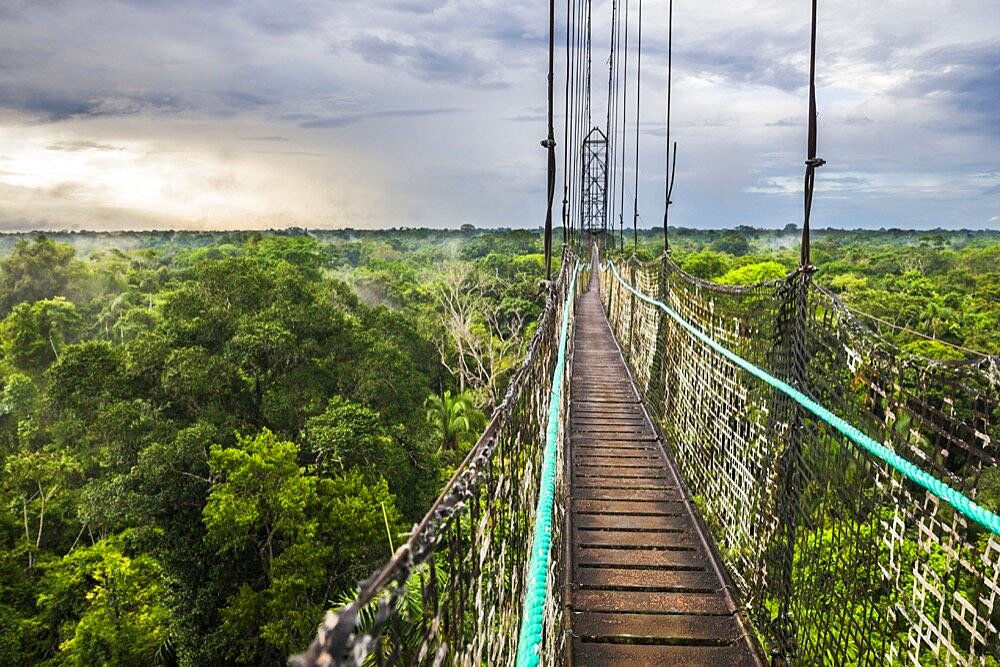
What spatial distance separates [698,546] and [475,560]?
185cm

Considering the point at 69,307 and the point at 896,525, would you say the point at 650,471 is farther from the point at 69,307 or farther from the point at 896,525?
the point at 69,307

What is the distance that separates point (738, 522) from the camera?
2.69m

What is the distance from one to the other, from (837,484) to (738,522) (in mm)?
865

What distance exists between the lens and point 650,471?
12.1ft

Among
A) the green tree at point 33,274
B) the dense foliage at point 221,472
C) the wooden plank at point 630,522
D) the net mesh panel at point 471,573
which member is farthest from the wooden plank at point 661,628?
the green tree at point 33,274

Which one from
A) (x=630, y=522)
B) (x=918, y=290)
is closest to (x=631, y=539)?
(x=630, y=522)

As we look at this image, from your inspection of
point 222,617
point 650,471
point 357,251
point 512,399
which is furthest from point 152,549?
point 357,251

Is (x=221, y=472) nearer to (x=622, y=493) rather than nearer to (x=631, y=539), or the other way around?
(x=622, y=493)

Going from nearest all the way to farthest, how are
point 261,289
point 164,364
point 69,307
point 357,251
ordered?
1. point 164,364
2. point 261,289
3. point 69,307
4. point 357,251

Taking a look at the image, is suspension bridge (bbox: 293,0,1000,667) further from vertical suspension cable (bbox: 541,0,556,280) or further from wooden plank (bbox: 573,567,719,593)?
vertical suspension cable (bbox: 541,0,556,280)

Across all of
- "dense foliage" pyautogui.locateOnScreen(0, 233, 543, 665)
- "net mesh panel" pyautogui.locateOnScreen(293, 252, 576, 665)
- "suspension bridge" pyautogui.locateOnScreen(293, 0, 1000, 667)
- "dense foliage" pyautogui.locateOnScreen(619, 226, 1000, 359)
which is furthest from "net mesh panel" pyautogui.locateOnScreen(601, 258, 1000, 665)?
"dense foliage" pyautogui.locateOnScreen(0, 233, 543, 665)

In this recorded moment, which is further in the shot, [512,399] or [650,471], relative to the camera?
[650,471]

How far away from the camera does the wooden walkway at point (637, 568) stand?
7.20ft

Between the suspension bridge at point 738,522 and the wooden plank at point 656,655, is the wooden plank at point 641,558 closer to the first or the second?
the suspension bridge at point 738,522
